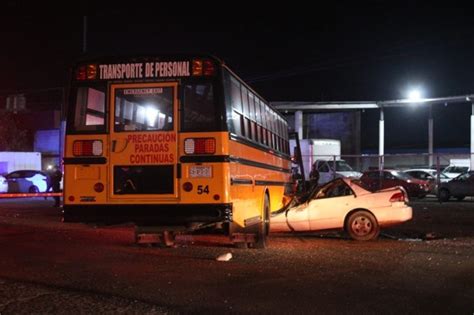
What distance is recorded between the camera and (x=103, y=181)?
994 cm

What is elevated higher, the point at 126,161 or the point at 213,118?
the point at 213,118

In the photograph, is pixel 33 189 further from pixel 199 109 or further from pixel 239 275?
pixel 239 275

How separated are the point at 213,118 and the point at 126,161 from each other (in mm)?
1637

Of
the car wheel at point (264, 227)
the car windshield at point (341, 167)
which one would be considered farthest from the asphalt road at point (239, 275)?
the car windshield at point (341, 167)

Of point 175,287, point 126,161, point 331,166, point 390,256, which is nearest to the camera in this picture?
point 175,287

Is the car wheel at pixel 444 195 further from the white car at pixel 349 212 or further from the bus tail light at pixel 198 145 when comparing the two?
the bus tail light at pixel 198 145

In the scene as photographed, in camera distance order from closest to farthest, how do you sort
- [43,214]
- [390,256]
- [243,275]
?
1. [243,275]
2. [390,256]
3. [43,214]

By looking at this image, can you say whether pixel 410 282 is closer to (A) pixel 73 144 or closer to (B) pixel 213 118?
(B) pixel 213 118

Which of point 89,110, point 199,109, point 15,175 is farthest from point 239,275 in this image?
point 15,175

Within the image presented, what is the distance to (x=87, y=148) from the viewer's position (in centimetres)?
995

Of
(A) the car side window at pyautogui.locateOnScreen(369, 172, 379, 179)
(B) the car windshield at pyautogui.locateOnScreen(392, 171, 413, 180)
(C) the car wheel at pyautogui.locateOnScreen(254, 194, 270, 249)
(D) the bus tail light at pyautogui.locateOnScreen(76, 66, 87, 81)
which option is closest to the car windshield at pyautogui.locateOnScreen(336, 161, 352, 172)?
(A) the car side window at pyautogui.locateOnScreen(369, 172, 379, 179)

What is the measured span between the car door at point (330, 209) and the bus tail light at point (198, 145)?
4.62 meters

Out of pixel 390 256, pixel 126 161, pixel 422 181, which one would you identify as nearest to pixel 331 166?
pixel 422 181

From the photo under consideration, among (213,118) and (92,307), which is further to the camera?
(213,118)
